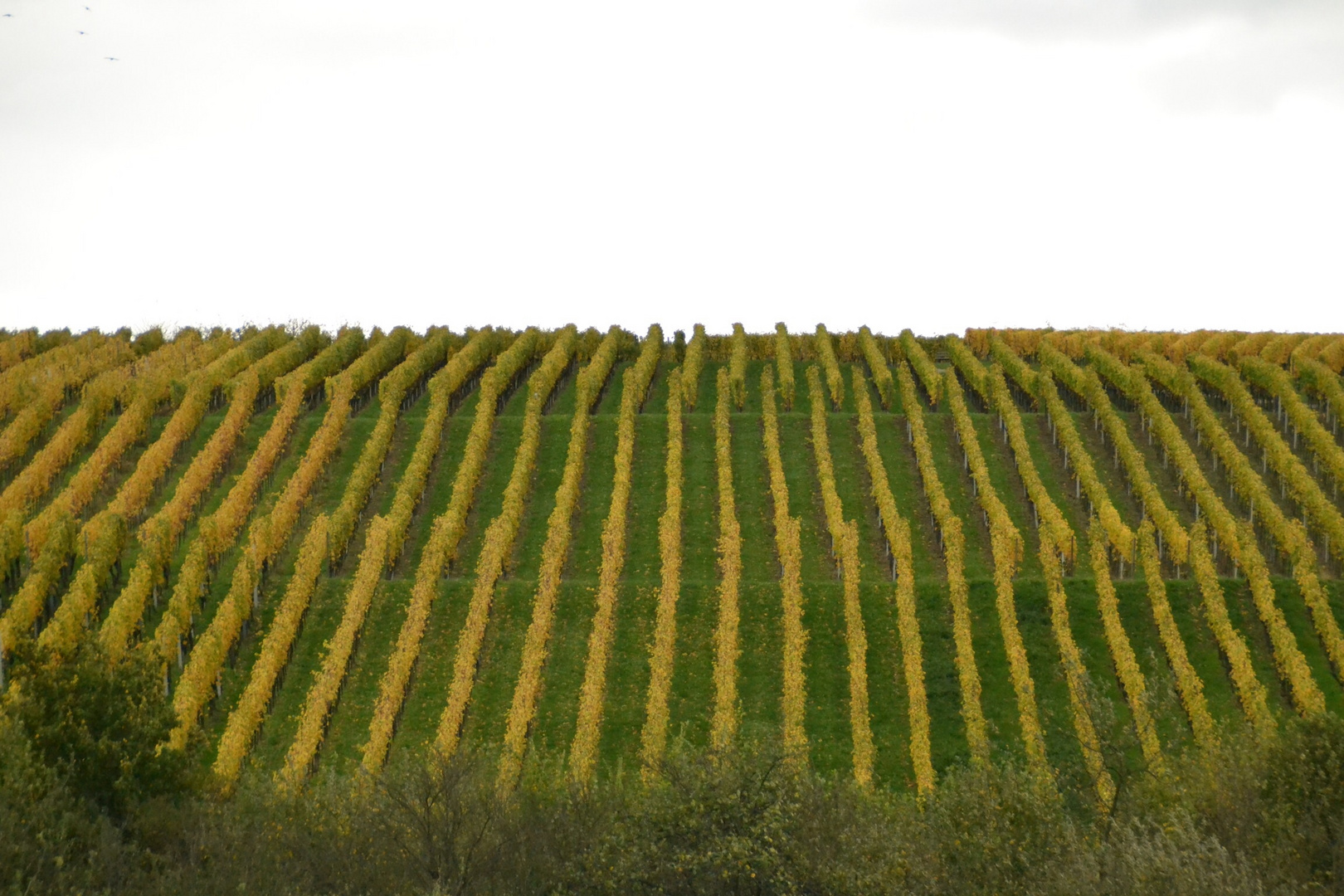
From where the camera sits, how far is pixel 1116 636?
5706cm

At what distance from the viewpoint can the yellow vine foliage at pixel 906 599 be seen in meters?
51.2

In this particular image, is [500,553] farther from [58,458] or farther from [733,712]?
[58,458]

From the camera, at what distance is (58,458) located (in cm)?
7456

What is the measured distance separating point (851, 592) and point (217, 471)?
3901cm

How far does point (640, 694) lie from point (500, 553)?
11.7 meters

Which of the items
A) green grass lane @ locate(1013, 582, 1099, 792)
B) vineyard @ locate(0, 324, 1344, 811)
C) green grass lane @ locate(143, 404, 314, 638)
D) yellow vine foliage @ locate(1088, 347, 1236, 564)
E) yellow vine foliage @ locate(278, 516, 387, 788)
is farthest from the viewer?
yellow vine foliage @ locate(1088, 347, 1236, 564)

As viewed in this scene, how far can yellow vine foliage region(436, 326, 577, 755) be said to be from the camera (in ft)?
175

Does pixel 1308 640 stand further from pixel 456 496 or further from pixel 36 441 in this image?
pixel 36 441

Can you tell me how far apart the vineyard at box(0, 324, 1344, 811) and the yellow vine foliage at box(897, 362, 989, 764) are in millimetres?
215

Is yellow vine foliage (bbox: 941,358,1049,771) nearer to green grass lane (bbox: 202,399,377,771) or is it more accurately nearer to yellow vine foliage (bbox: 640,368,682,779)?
yellow vine foliage (bbox: 640,368,682,779)

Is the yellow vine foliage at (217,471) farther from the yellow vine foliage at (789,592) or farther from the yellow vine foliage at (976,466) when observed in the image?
the yellow vine foliage at (976,466)

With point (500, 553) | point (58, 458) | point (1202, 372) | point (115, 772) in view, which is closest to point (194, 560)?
point (500, 553)

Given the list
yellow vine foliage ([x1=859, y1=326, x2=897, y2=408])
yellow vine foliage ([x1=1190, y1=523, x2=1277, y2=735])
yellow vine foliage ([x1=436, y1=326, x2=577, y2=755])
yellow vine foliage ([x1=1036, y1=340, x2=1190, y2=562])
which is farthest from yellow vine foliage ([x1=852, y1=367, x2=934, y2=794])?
yellow vine foliage ([x1=436, y1=326, x2=577, y2=755])

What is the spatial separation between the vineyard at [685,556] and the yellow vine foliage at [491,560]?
26 cm
